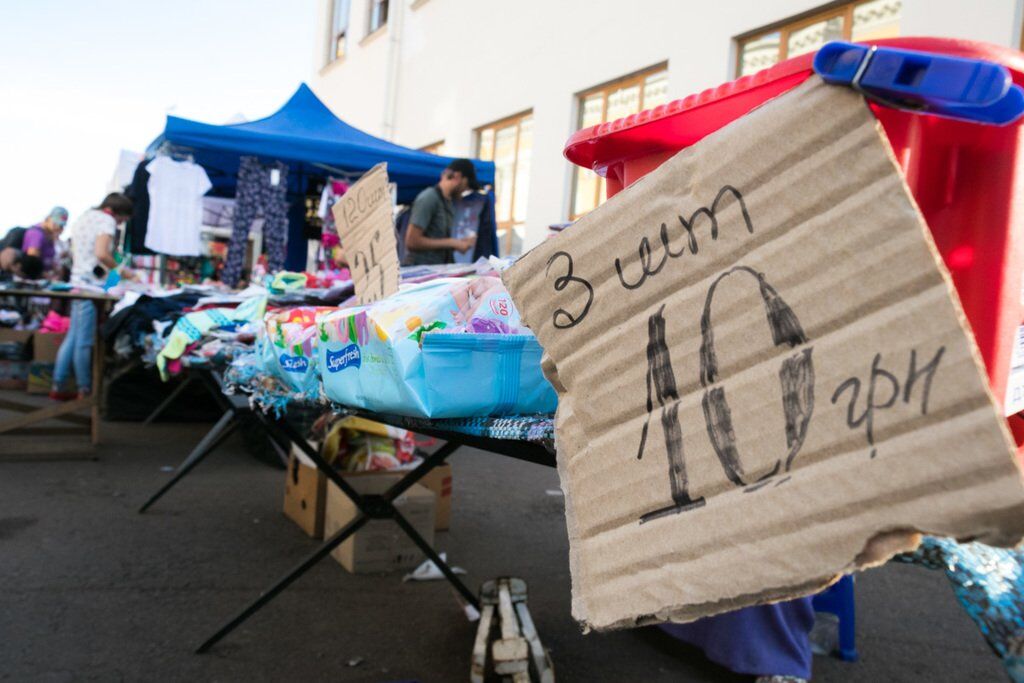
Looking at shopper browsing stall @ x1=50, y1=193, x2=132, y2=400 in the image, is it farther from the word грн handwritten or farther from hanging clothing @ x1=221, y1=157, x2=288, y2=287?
the word грн handwritten

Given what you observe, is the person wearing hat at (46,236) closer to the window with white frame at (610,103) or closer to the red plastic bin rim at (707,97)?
the window with white frame at (610,103)

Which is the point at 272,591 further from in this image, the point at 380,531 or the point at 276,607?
the point at 380,531

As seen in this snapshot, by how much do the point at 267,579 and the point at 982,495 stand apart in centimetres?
260

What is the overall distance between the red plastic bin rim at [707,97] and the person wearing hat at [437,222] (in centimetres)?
349

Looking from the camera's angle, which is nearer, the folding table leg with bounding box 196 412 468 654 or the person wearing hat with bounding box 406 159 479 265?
the folding table leg with bounding box 196 412 468 654

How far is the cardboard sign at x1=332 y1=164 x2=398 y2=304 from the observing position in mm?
1607

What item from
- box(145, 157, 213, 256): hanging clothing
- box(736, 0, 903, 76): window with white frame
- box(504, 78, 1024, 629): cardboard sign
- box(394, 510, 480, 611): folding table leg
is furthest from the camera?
box(145, 157, 213, 256): hanging clothing

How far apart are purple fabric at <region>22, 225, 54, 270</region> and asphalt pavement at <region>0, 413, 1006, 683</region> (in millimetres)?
3371

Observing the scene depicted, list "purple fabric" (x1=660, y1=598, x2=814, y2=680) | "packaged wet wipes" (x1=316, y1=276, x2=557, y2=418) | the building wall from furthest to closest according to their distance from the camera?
the building wall → "purple fabric" (x1=660, y1=598, x2=814, y2=680) → "packaged wet wipes" (x1=316, y1=276, x2=557, y2=418)

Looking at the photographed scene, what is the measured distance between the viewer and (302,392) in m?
1.69

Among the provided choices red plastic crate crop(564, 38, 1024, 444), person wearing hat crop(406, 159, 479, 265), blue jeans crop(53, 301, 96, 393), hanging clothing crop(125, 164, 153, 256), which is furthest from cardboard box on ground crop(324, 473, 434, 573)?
hanging clothing crop(125, 164, 153, 256)

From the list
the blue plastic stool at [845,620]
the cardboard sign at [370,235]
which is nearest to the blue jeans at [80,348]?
the cardboard sign at [370,235]

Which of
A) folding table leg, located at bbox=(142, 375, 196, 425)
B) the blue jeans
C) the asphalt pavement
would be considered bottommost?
the asphalt pavement

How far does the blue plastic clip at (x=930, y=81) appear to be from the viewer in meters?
0.48
